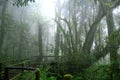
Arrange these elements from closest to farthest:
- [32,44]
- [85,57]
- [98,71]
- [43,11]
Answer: [98,71] < [85,57] < [43,11] < [32,44]

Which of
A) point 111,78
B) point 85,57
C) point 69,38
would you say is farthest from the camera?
point 69,38

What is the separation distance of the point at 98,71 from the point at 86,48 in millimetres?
6750

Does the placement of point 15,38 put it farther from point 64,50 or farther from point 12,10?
point 64,50

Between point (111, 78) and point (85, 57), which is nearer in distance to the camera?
point (111, 78)

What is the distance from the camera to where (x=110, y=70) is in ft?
39.5

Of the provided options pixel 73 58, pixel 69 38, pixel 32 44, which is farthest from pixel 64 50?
pixel 32 44

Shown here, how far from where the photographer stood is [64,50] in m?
20.5

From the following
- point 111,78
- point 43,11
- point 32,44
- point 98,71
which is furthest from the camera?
point 32,44

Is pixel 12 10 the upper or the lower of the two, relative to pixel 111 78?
upper

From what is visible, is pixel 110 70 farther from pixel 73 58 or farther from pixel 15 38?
pixel 15 38

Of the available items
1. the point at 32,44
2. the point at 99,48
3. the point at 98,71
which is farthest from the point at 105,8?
the point at 32,44

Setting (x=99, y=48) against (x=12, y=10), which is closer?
(x=99, y=48)

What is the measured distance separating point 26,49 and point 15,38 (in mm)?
3187

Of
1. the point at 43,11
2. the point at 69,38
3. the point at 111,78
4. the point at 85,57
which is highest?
the point at 43,11
